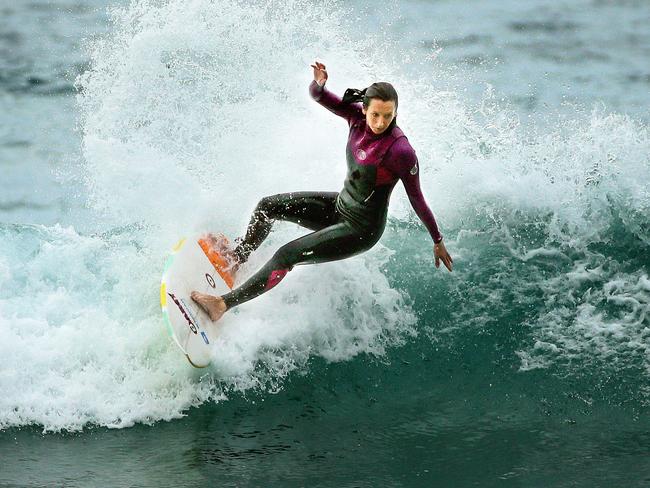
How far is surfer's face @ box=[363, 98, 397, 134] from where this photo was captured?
5.61 meters

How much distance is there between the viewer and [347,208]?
6098 mm

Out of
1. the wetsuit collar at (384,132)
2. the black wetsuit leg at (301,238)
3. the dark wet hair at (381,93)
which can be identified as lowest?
the black wetsuit leg at (301,238)

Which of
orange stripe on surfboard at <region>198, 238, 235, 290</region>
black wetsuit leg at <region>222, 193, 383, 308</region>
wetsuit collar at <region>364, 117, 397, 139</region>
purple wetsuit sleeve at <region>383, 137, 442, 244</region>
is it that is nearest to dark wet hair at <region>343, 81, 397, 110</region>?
wetsuit collar at <region>364, 117, 397, 139</region>

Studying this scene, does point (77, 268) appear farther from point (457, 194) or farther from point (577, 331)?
point (577, 331)

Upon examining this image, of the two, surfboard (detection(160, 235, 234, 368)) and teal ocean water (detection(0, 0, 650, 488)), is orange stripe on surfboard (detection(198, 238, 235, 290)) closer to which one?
surfboard (detection(160, 235, 234, 368))

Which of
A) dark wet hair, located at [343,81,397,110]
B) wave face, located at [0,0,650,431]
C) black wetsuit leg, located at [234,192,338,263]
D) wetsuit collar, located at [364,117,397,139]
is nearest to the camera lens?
dark wet hair, located at [343,81,397,110]

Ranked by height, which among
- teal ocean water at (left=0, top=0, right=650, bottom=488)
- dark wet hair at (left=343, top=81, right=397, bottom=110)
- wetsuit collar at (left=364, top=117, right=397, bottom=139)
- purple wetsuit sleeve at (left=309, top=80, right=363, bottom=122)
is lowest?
teal ocean water at (left=0, top=0, right=650, bottom=488)

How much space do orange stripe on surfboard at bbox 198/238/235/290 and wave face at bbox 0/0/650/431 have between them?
28 centimetres

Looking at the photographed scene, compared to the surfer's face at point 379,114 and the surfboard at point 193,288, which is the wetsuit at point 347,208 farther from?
the surfboard at point 193,288

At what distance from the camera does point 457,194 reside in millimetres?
8234

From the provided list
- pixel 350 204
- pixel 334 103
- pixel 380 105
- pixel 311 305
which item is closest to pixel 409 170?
pixel 380 105

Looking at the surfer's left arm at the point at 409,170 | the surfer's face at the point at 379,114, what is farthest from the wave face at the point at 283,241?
the surfer's face at the point at 379,114

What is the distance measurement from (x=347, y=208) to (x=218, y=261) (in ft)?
3.41

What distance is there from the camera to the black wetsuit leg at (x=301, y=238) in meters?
6.10
